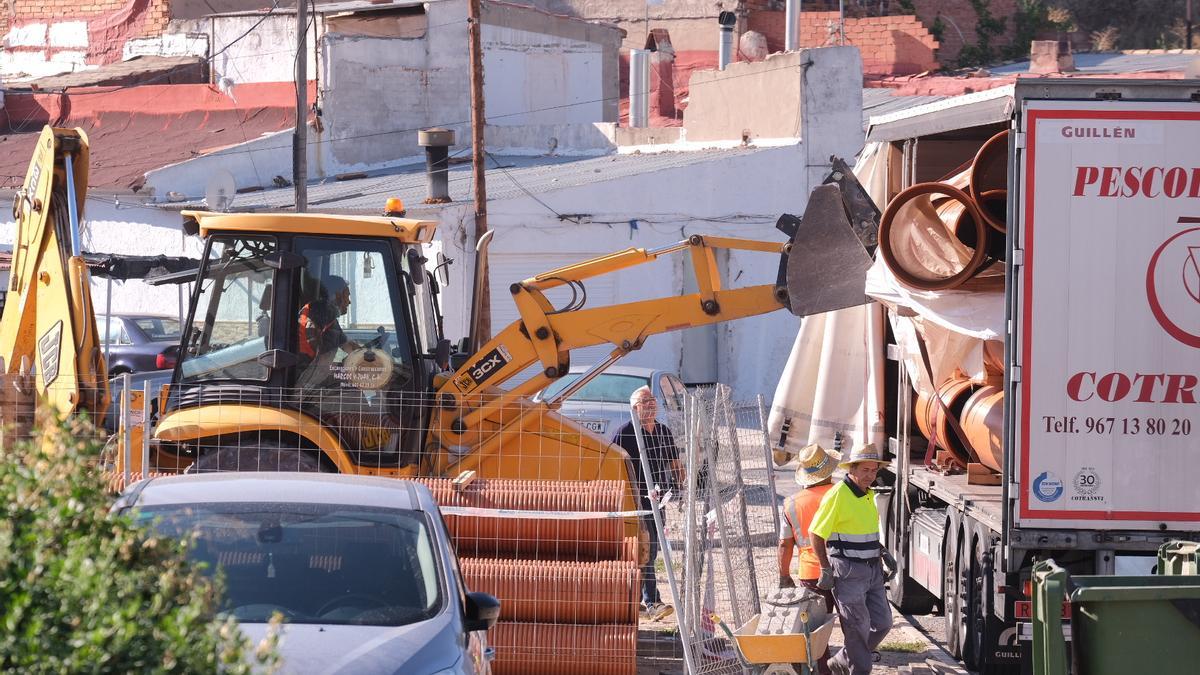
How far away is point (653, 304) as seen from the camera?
9.94 metres

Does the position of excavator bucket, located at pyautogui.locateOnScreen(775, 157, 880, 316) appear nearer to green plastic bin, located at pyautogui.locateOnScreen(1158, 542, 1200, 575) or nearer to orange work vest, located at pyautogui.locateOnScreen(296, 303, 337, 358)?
orange work vest, located at pyautogui.locateOnScreen(296, 303, 337, 358)

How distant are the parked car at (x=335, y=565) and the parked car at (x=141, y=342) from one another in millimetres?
15125

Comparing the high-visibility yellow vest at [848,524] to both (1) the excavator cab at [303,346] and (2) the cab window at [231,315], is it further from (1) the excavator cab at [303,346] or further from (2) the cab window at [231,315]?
(2) the cab window at [231,315]

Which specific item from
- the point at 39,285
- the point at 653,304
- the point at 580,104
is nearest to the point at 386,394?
the point at 653,304

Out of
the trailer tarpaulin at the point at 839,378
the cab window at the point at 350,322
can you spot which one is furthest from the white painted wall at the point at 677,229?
the cab window at the point at 350,322

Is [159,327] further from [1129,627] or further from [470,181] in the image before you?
[1129,627]

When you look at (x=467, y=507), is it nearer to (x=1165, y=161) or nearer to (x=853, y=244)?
(x=853, y=244)

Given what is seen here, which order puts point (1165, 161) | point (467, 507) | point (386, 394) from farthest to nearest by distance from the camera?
point (386, 394) < point (467, 507) < point (1165, 161)

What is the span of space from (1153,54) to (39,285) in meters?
30.0

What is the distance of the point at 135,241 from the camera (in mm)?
24484

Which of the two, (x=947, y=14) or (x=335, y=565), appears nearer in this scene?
(x=335, y=565)

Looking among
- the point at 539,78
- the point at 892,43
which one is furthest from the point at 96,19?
the point at 892,43

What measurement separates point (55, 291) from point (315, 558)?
497 cm

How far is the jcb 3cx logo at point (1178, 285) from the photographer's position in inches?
290
